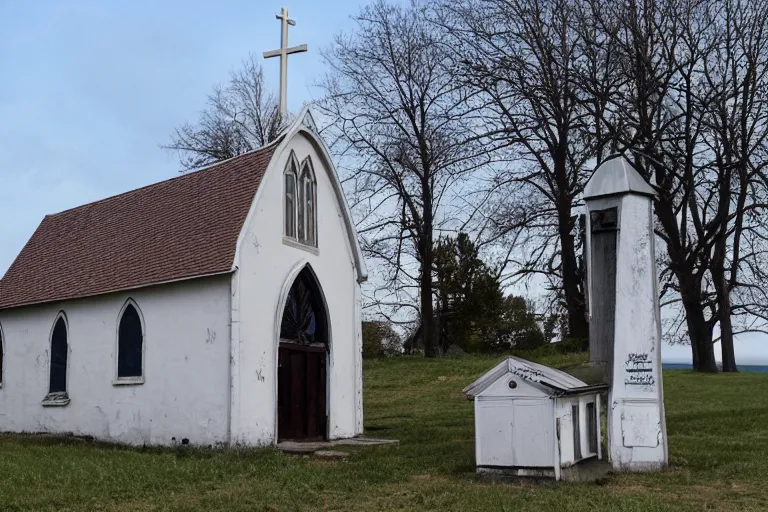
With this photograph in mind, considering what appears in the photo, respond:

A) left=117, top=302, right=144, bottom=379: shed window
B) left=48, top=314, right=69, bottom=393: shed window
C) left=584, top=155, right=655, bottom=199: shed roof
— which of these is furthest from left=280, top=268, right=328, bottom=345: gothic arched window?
left=584, top=155, right=655, bottom=199: shed roof

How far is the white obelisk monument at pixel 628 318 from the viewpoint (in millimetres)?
13172

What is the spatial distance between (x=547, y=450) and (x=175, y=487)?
17.3ft

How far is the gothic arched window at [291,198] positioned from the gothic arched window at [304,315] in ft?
3.37

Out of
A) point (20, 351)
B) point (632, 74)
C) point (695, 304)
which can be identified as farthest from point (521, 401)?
point (695, 304)

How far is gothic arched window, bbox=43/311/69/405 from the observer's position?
65.3 feet

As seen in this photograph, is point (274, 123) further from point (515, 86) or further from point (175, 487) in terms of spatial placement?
point (175, 487)

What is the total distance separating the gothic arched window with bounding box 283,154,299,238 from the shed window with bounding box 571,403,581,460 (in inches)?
308

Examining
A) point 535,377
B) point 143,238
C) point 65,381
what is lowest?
point 65,381

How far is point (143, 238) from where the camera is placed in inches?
765

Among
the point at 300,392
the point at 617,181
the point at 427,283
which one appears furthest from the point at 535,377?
the point at 427,283

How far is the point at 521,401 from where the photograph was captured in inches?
483

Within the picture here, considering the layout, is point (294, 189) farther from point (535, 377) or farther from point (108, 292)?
point (535, 377)

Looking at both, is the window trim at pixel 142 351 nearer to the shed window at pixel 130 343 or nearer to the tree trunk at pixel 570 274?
the shed window at pixel 130 343

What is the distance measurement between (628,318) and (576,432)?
6.91ft
